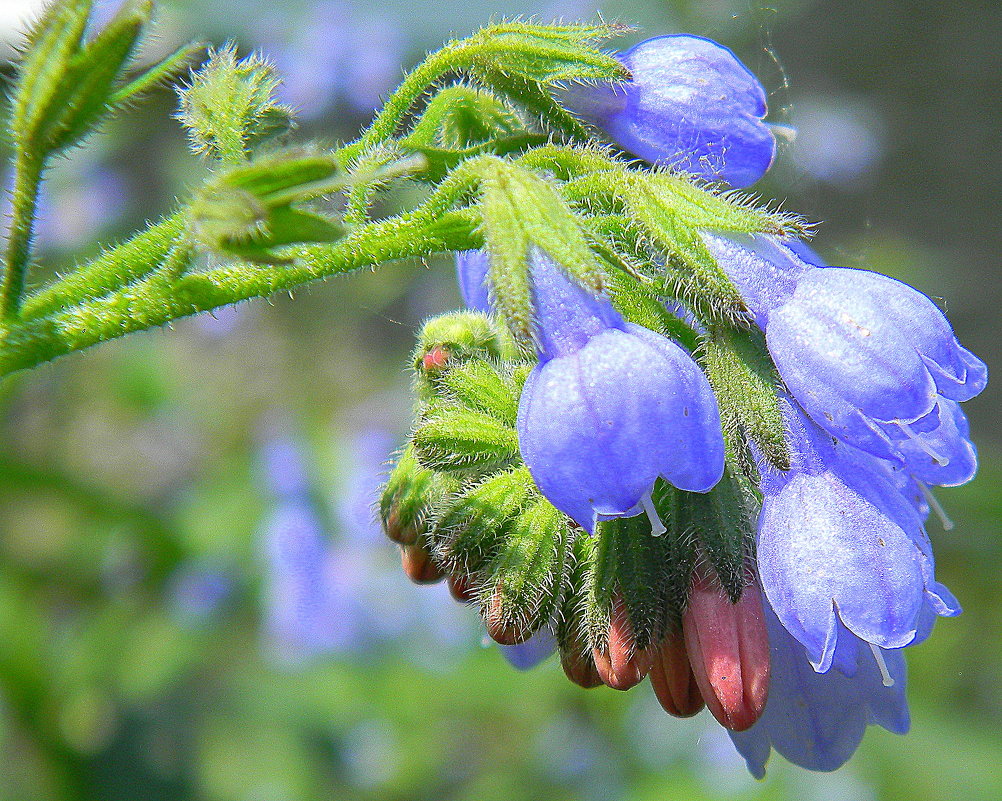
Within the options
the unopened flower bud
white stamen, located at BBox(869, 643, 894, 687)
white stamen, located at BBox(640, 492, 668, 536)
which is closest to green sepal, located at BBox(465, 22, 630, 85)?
white stamen, located at BBox(640, 492, 668, 536)

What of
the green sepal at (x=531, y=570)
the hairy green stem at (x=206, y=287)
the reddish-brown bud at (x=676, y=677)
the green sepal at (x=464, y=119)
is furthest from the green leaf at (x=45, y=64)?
the reddish-brown bud at (x=676, y=677)

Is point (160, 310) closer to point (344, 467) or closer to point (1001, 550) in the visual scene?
point (344, 467)

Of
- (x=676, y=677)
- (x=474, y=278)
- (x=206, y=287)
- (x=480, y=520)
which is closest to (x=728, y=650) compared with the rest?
(x=676, y=677)

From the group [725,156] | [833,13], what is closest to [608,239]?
[725,156]

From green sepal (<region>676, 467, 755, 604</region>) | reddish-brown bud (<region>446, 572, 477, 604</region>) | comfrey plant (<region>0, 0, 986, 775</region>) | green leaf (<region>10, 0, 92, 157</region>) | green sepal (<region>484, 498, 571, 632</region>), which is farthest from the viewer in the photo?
reddish-brown bud (<region>446, 572, 477, 604</region>)

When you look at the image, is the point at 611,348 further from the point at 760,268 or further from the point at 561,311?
the point at 760,268

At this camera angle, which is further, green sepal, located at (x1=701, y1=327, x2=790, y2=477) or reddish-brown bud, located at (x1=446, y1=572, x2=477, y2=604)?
reddish-brown bud, located at (x1=446, y1=572, x2=477, y2=604)

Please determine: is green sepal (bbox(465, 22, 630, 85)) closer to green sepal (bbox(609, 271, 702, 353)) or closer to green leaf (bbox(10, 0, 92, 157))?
green sepal (bbox(609, 271, 702, 353))

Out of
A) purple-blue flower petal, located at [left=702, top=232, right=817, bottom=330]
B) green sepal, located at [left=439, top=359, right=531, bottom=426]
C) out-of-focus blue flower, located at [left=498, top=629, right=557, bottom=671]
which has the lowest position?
out-of-focus blue flower, located at [left=498, top=629, right=557, bottom=671]
